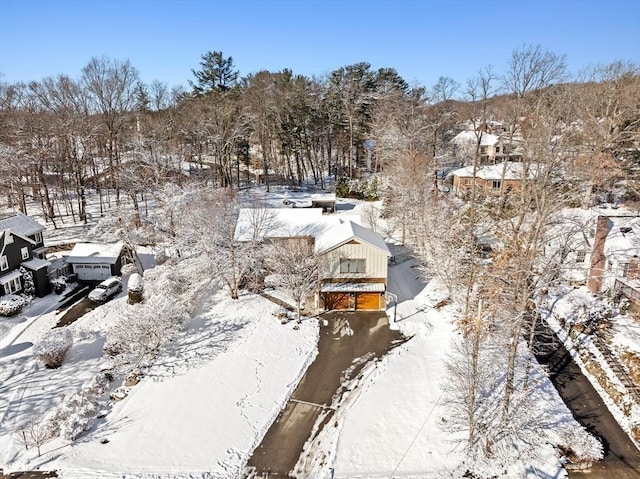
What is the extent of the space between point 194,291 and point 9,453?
13201 mm

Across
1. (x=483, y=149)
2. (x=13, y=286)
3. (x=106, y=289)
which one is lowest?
(x=106, y=289)

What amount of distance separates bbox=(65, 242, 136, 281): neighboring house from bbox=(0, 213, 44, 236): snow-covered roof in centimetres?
291

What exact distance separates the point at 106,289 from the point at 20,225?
8.15m

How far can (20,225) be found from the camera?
3045 centimetres

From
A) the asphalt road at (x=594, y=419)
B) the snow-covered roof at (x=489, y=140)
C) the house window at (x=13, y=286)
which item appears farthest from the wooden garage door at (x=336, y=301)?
the snow-covered roof at (x=489, y=140)

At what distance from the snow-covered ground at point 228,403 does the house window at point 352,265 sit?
10.2 ft

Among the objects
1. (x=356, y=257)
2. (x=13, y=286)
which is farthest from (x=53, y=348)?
(x=356, y=257)

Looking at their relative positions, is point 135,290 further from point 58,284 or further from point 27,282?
point 27,282

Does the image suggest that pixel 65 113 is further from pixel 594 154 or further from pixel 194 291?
pixel 594 154

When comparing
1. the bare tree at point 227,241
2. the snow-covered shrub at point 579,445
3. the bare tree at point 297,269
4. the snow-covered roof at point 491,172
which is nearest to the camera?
the snow-covered shrub at point 579,445

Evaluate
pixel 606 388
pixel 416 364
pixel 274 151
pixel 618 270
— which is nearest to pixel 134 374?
pixel 416 364

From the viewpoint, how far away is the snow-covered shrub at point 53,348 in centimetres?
2080

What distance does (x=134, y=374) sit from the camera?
2053cm

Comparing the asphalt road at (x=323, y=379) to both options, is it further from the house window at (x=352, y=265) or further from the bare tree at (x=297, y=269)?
the house window at (x=352, y=265)
